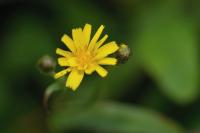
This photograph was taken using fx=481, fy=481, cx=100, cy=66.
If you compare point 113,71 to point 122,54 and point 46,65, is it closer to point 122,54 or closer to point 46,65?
point 46,65

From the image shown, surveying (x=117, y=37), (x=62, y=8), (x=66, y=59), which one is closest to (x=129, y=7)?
(x=117, y=37)

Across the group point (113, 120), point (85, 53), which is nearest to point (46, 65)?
point (85, 53)

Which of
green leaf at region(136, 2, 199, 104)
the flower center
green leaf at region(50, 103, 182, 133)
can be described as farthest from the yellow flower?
green leaf at region(136, 2, 199, 104)

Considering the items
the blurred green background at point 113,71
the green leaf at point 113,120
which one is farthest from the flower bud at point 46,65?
the green leaf at point 113,120

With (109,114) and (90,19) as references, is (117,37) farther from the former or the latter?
(109,114)

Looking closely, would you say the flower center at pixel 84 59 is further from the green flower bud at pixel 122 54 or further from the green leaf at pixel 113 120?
the green leaf at pixel 113 120

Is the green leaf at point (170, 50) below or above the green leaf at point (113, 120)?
above

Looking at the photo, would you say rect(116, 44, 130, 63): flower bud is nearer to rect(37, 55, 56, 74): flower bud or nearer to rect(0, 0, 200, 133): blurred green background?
rect(37, 55, 56, 74): flower bud
